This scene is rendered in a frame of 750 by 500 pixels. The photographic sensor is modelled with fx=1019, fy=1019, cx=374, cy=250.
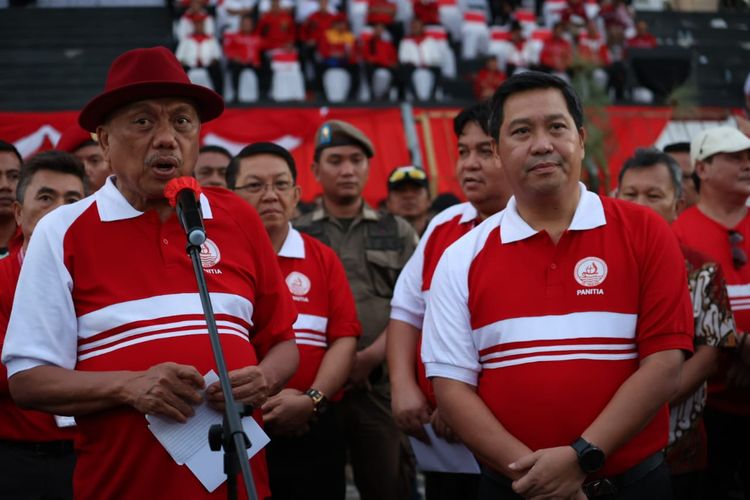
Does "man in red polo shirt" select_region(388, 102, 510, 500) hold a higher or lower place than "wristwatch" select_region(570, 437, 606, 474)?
higher

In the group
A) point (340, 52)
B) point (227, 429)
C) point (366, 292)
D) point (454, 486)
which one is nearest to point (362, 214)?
point (366, 292)

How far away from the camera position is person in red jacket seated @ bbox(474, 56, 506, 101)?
18984mm

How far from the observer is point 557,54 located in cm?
1956

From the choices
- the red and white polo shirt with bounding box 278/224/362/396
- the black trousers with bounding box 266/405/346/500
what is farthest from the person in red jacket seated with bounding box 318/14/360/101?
the black trousers with bounding box 266/405/346/500

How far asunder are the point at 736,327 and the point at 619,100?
14.7m

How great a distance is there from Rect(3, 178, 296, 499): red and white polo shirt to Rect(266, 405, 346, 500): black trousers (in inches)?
54.7

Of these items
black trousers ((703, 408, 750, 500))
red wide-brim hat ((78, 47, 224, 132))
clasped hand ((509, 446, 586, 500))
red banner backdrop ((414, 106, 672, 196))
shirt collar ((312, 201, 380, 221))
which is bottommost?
black trousers ((703, 408, 750, 500))

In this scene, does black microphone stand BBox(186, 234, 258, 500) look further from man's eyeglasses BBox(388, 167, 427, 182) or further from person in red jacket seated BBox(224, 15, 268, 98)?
person in red jacket seated BBox(224, 15, 268, 98)

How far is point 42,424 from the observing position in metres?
4.13

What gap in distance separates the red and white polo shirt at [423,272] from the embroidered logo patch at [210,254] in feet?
4.05

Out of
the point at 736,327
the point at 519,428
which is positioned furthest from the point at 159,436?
the point at 736,327

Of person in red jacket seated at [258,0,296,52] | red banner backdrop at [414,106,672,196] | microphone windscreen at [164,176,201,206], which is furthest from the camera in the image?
person in red jacket seated at [258,0,296,52]

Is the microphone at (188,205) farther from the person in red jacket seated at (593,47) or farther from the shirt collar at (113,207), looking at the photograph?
the person in red jacket seated at (593,47)

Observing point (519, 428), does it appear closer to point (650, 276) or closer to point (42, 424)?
point (650, 276)
